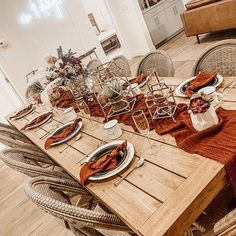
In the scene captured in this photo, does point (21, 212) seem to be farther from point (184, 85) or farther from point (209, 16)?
point (209, 16)

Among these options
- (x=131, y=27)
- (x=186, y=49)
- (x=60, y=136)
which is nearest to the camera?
(x=60, y=136)

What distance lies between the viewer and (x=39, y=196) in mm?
1094

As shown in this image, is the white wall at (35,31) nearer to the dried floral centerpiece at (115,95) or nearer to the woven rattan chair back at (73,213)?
the dried floral centerpiece at (115,95)

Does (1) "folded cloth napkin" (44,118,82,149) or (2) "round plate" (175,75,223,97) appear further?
(1) "folded cloth napkin" (44,118,82,149)

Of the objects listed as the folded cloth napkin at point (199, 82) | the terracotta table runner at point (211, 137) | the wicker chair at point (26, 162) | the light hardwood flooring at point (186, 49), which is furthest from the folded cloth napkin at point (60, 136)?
the light hardwood flooring at point (186, 49)

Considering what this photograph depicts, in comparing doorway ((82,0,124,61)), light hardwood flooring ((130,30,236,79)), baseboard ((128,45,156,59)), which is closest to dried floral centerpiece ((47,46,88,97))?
light hardwood flooring ((130,30,236,79))

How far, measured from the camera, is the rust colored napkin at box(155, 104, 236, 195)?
99cm

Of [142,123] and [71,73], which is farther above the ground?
[71,73]

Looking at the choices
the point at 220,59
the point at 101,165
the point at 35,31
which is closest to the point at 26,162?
the point at 101,165

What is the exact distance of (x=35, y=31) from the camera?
4867mm

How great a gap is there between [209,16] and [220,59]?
10.6ft

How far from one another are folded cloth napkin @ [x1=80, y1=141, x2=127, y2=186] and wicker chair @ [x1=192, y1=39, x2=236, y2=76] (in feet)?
3.06

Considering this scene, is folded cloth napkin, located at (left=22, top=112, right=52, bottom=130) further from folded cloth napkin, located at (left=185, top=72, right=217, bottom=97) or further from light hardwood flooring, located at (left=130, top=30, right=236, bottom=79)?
light hardwood flooring, located at (left=130, top=30, right=236, bottom=79)

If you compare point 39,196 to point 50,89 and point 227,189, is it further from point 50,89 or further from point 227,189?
point 50,89
